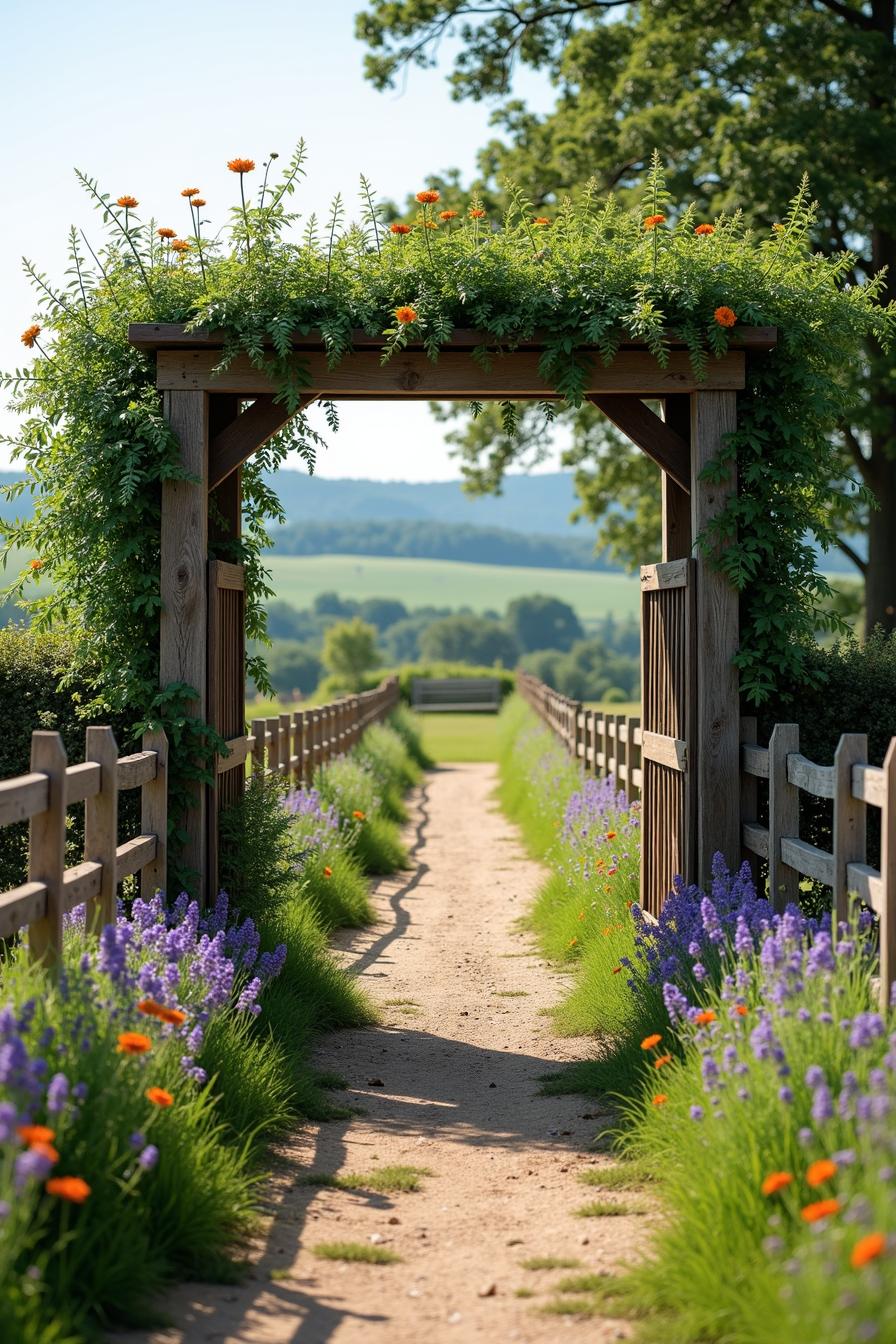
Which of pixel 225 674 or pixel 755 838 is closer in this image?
pixel 755 838

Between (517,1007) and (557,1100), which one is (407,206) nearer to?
(517,1007)

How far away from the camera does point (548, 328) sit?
773cm

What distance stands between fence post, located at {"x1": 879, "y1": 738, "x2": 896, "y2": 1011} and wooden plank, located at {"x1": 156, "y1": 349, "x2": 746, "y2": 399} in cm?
353

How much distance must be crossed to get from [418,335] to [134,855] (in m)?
3.10

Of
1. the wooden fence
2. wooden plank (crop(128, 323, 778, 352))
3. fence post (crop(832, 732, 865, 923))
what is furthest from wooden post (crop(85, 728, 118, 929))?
fence post (crop(832, 732, 865, 923))

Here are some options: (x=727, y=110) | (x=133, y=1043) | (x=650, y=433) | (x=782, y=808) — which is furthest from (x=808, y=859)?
(x=727, y=110)

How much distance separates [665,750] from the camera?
8547mm

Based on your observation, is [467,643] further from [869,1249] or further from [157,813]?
[869,1249]

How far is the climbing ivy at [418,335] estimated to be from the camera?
7633mm

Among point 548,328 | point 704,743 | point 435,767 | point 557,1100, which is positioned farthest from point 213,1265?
point 435,767

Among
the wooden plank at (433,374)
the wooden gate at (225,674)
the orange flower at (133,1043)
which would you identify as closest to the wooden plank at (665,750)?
the wooden plank at (433,374)

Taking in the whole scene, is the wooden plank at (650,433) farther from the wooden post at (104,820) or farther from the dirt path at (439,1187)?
the wooden post at (104,820)

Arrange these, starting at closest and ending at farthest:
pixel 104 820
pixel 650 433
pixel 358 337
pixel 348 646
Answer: pixel 104 820 → pixel 358 337 → pixel 650 433 → pixel 348 646

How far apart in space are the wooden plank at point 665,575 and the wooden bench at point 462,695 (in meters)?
33.0
